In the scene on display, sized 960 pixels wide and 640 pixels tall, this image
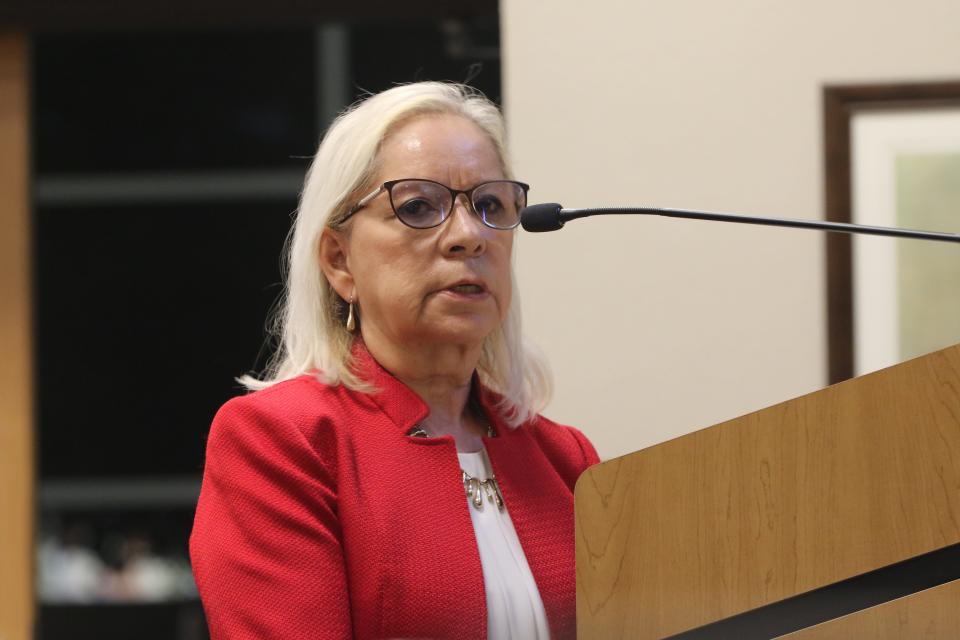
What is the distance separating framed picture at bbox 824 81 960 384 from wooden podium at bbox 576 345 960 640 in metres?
1.49

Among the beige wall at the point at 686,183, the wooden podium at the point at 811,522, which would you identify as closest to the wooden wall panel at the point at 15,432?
the beige wall at the point at 686,183

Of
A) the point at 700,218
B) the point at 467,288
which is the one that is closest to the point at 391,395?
the point at 467,288

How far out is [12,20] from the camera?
3.50 meters

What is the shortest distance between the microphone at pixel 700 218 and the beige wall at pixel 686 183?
1.20 m

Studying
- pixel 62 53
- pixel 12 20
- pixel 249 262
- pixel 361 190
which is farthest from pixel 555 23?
pixel 62 53

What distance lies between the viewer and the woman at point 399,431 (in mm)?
1277

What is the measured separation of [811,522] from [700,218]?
1.07 feet

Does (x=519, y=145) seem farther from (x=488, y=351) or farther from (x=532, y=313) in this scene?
(x=488, y=351)

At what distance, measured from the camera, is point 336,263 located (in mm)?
1596

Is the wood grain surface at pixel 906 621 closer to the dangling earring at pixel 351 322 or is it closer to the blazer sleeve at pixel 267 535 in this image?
the blazer sleeve at pixel 267 535

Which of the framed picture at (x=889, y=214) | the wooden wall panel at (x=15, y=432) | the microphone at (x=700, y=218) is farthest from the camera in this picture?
the wooden wall panel at (x=15, y=432)

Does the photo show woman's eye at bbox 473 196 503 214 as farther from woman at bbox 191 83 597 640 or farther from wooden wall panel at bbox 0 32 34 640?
wooden wall panel at bbox 0 32 34 640

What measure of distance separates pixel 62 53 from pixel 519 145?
2.52m

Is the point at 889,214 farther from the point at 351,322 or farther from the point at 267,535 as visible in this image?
the point at 267,535
